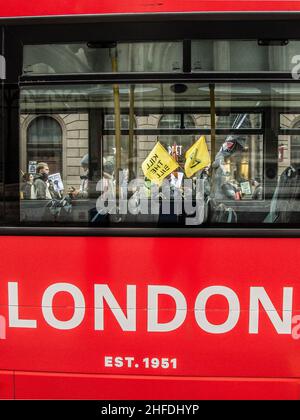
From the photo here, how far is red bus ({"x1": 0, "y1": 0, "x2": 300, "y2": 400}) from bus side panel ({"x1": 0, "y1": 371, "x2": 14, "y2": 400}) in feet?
→ 1.03

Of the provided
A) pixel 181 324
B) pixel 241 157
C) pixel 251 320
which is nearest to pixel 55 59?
pixel 241 157

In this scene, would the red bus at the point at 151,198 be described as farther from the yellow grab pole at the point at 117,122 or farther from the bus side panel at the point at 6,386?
the bus side panel at the point at 6,386

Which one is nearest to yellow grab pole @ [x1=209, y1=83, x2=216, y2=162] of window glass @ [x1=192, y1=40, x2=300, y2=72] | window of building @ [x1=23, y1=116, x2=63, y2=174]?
window glass @ [x1=192, y1=40, x2=300, y2=72]

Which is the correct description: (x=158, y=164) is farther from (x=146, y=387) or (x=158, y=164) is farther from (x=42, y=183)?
(x=146, y=387)

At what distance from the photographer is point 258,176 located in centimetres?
261

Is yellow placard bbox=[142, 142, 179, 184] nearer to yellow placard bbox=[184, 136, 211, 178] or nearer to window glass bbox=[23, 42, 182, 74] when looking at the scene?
yellow placard bbox=[184, 136, 211, 178]

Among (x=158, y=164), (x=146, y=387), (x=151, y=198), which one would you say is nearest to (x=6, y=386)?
(x=146, y=387)

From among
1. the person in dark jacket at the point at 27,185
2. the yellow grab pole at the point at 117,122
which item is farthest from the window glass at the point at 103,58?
the person in dark jacket at the point at 27,185

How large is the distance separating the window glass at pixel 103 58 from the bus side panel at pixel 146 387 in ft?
5.75

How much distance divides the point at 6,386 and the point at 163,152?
1643mm

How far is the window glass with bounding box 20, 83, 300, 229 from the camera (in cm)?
258

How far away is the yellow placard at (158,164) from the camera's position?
2.62 meters

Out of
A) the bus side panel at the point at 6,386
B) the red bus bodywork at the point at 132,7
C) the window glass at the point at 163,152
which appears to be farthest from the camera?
the bus side panel at the point at 6,386
